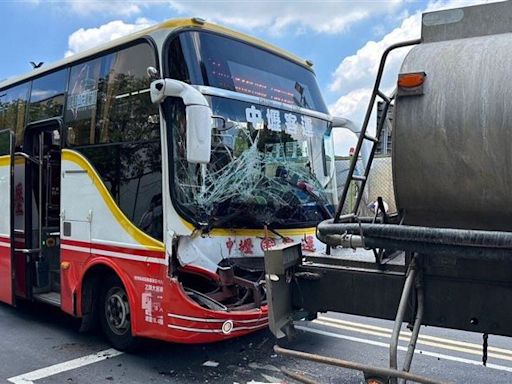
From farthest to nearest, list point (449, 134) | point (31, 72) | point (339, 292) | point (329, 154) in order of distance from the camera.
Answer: point (31, 72) < point (329, 154) < point (339, 292) < point (449, 134)

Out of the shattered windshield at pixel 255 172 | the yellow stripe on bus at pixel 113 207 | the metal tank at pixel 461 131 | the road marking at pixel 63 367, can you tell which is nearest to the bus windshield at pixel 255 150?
the shattered windshield at pixel 255 172

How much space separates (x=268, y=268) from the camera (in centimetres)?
336

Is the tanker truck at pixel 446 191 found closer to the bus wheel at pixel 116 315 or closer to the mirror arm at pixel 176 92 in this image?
the mirror arm at pixel 176 92

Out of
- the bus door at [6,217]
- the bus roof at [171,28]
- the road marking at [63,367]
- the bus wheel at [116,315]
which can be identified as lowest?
the road marking at [63,367]

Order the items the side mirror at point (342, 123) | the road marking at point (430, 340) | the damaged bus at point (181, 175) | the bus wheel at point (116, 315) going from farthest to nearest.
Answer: the side mirror at point (342, 123)
the road marking at point (430, 340)
the bus wheel at point (116, 315)
the damaged bus at point (181, 175)

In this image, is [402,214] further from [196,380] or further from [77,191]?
[77,191]

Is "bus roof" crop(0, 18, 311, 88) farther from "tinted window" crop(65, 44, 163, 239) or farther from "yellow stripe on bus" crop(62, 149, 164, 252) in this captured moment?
"yellow stripe on bus" crop(62, 149, 164, 252)

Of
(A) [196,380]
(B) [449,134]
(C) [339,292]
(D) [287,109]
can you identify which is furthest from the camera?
(D) [287,109]

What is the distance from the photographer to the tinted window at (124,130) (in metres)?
4.86

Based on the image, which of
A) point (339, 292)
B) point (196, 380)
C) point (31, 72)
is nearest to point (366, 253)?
point (339, 292)

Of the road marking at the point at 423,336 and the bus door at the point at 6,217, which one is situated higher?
the bus door at the point at 6,217

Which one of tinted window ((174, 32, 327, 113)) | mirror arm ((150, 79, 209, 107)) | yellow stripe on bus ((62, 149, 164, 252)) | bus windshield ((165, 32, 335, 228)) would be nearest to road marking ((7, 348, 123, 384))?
yellow stripe on bus ((62, 149, 164, 252))

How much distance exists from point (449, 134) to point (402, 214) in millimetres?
523

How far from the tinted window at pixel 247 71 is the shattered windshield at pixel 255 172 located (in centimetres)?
20
